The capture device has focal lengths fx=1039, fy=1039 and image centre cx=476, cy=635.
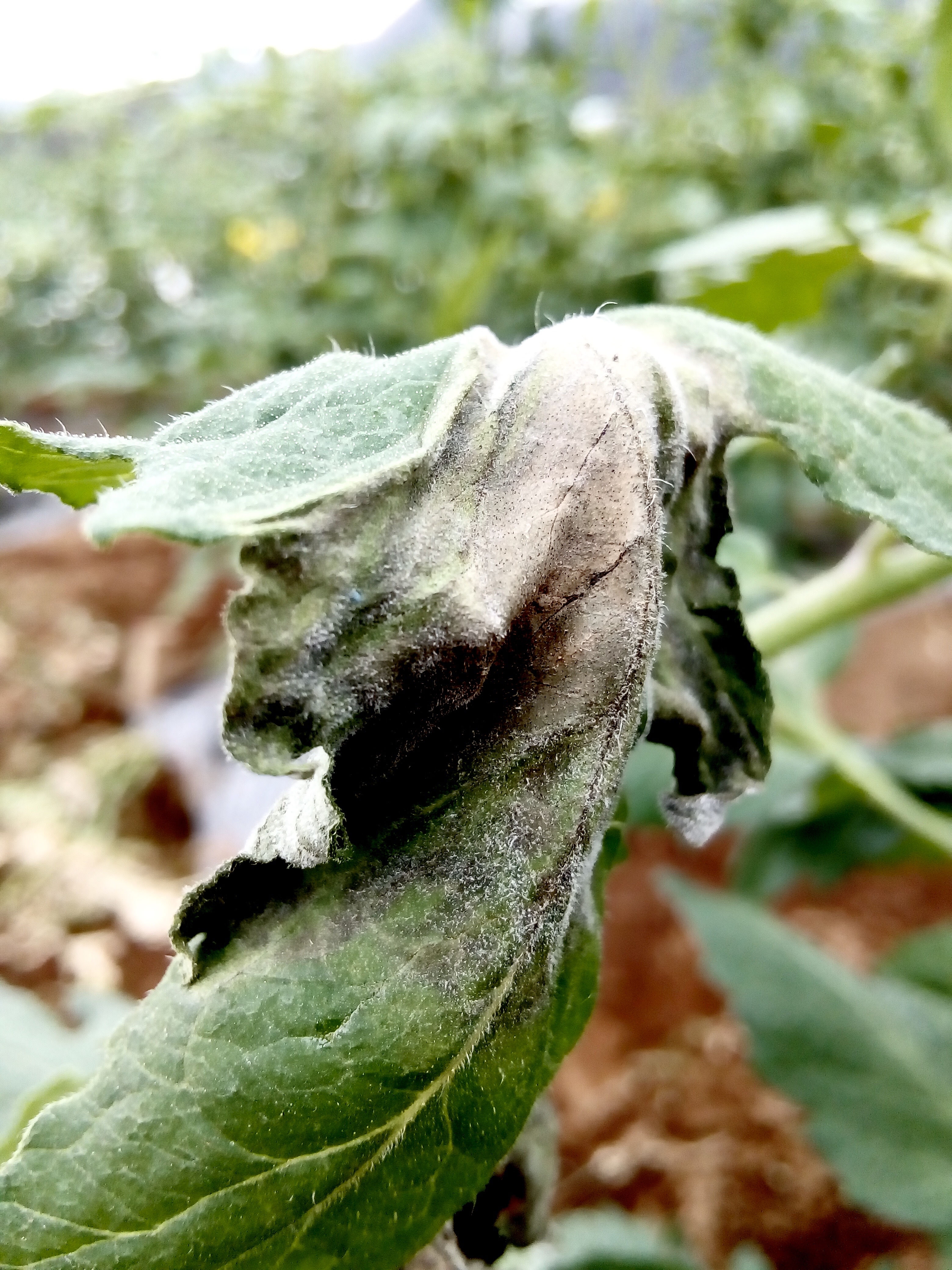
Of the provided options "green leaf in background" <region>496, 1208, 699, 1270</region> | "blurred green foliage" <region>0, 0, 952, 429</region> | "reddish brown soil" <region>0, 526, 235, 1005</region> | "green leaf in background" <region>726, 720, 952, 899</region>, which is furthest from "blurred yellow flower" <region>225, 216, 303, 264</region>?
"green leaf in background" <region>496, 1208, 699, 1270</region>

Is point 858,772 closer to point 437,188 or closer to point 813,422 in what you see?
point 813,422

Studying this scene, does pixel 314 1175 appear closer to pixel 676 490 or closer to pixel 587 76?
pixel 676 490

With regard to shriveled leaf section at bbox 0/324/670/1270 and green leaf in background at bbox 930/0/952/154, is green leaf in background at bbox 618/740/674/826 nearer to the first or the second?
shriveled leaf section at bbox 0/324/670/1270

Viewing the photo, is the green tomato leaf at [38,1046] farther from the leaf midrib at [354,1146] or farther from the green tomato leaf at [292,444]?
the green tomato leaf at [292,444]

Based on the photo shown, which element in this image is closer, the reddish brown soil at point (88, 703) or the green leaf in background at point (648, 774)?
the green leaf in background at point (648, 774)

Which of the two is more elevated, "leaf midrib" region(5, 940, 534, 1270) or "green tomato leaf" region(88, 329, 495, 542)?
"green tomato leaf" region(88, 329, 495, 542)

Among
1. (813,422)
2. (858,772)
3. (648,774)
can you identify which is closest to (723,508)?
(813,422)

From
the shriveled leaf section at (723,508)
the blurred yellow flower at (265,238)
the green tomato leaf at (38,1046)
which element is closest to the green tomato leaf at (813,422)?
the shriveled leaf section at (723,508)

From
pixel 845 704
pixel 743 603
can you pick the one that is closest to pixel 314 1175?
pixel 743 603
